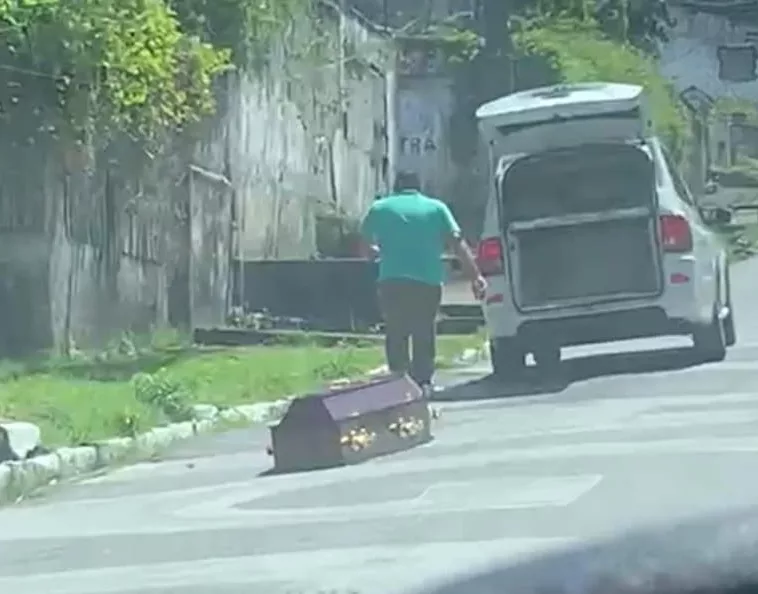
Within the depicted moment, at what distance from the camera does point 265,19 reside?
25.6 meters

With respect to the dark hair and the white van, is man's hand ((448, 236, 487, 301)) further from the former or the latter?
the dark hair

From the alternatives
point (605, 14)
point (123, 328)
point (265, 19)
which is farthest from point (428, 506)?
point (605, 14)

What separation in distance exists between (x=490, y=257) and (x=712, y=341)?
2016 mm

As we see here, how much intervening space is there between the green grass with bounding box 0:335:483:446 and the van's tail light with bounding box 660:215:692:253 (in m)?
2.83

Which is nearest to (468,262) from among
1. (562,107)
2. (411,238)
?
(411,238)

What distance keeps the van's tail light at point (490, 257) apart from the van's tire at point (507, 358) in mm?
585

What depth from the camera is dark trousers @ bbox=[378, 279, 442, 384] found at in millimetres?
16359

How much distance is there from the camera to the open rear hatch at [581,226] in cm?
1761

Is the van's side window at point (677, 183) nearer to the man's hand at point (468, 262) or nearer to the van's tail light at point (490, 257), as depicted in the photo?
the van's tail light at point (490, 257)

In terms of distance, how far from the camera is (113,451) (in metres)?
14.3

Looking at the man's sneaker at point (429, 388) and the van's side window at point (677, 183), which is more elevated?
the van's side window at point (677, 183)

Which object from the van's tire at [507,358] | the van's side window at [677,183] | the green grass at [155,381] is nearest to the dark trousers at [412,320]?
the green grass at [155,381]

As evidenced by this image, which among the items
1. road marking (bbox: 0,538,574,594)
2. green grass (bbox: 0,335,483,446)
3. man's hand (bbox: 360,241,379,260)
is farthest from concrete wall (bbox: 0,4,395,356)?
road marking (bbox: 0,538,574,594)

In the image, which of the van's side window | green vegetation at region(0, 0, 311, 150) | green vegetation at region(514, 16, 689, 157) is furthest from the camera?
green vegetation at region(514, 16, 689, 157)
